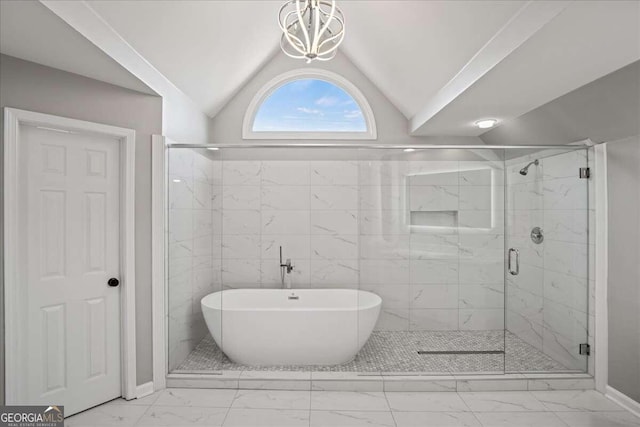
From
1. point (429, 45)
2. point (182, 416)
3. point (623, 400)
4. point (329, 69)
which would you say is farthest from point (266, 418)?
point (329, 69)

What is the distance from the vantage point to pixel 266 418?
7.82ft

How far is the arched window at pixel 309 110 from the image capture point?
13.9ft

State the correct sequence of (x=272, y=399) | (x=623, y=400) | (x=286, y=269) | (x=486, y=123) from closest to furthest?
(x=623, y=400) < (x=272, y=399) < (x=486, y=123) < (x=286, y=269)

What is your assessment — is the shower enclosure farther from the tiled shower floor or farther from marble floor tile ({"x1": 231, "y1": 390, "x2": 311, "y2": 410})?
marble floor tile ({"x1": 231, "y1": 390, "x2": 311, "y2": 410})

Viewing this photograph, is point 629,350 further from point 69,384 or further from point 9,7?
point 9,7

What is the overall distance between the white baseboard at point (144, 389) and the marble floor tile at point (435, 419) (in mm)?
1799

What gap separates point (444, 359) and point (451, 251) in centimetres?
87

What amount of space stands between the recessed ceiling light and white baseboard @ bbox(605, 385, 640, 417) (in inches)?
91.7

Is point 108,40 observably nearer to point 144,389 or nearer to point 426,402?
point 144,389

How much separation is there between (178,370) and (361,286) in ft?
5.36

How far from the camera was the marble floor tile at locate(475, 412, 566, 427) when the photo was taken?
7.62ft

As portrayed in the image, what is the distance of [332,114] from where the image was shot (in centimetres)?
433

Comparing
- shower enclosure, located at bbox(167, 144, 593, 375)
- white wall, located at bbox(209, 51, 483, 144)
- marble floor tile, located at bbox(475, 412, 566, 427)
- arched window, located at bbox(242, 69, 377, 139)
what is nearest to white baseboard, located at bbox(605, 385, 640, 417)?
shower enclosure, located at bbox(167, 144, 593, 375)

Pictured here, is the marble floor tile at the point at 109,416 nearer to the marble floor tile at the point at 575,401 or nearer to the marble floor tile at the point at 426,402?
the marble floor tile at the point at 426,402
